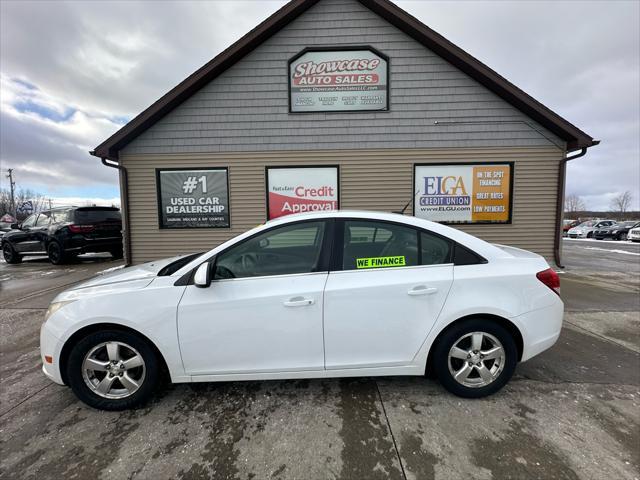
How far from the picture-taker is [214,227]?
7.41m

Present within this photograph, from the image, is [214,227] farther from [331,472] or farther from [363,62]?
[331,472]

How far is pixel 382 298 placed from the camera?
2.24 meters

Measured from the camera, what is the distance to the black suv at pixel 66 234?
8922mm

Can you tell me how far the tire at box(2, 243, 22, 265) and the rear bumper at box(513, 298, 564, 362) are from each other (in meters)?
14.0

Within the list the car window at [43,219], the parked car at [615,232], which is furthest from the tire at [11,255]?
the parked car at [615,232]

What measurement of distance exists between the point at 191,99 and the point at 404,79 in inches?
207

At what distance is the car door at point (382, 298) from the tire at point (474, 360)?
0.78ft

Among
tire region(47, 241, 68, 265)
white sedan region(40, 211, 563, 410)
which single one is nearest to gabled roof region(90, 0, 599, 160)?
tire region(47, 241, 68, 265)

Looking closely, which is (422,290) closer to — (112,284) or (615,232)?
(112,284)

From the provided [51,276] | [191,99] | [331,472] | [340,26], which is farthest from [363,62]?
[51,276]

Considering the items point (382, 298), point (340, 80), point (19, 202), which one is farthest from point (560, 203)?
point (19, 202)

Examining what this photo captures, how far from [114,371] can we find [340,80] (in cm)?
720

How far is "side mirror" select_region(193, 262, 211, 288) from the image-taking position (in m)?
2.13

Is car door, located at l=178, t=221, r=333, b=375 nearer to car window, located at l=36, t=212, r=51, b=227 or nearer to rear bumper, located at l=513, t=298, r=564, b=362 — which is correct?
rear bumper, located at l=513, t=298, r=564, b=362
